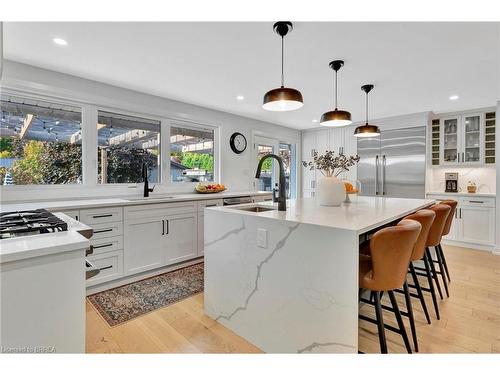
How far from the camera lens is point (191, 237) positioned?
11.9 feet

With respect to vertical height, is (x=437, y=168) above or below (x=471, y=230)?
above

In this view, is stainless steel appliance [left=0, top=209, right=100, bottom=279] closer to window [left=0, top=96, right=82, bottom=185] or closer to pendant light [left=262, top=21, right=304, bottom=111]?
pendant light [left=262, top=21, right=304, bottom=111]

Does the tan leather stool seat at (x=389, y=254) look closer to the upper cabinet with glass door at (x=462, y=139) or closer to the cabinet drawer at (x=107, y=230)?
the cabinet drawer at (x=107, y=230)

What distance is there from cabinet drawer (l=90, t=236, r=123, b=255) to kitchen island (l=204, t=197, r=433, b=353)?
123cm

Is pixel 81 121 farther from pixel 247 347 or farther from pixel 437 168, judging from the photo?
pixel 437 168

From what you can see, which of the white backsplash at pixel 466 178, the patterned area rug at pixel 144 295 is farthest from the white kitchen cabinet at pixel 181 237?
the white backsplash at pixel 466 178

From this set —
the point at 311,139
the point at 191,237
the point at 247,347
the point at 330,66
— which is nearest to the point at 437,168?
the point at 311,139

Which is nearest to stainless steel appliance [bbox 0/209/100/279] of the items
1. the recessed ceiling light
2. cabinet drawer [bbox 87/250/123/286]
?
cabinet drawer [bbox 87/250/123/286]

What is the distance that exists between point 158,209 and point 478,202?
5.03 metres

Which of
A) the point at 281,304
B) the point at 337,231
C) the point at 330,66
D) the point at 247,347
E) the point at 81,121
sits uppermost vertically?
the point at 330,66

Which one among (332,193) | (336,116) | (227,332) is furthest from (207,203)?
(336,116)

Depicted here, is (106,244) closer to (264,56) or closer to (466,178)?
(264,56)

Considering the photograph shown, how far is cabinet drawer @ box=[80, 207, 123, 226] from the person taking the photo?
266cm
